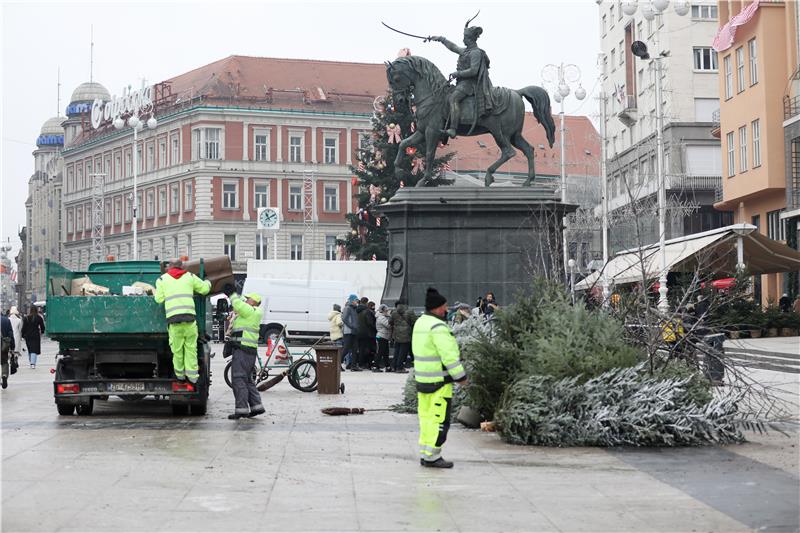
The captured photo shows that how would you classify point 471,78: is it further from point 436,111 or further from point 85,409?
point 85,409

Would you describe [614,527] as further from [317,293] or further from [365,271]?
[365,271]

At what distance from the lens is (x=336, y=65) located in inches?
3745

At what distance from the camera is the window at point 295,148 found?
90.8 m

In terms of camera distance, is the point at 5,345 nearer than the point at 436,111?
Yes

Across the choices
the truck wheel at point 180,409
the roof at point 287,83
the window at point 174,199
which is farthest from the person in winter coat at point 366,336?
the window at point 174,199

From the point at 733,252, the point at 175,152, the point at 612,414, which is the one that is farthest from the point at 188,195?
the point at 612,414

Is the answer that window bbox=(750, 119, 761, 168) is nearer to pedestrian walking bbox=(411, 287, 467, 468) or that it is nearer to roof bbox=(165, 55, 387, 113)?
pedestrian walking bbox=(411, 287, 467, 468)

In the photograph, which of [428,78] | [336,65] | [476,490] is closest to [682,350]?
[476,490]

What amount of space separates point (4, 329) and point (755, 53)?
118ft

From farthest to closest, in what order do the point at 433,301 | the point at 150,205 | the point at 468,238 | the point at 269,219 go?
the point at 150,205, the point at 269,219, the point at 468,238, the point at 433,301

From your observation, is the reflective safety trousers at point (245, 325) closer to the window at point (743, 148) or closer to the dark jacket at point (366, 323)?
the dark jacket at point (366, 323)

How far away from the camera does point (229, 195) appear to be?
8988cm

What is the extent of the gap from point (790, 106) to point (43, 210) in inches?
4164

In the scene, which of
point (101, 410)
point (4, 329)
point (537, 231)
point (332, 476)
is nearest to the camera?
point (332, 476)
